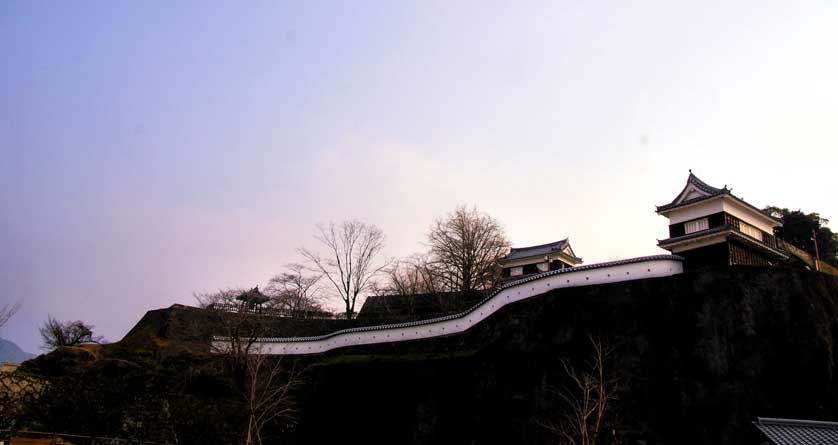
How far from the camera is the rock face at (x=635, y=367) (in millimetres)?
18688

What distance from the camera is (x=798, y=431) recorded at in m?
15.6

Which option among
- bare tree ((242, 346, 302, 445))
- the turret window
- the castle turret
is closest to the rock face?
bare tree ((242, 346, 302, 445))

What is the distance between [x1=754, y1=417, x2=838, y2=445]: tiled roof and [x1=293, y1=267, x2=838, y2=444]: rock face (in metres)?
1.84

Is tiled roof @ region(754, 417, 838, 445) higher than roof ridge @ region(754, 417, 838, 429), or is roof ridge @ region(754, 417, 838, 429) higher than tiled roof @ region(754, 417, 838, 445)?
roof ridge @ region(754, 417, 838, 429)

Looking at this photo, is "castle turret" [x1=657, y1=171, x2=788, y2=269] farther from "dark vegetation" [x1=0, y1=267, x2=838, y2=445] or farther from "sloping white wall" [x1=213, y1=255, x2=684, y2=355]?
"dark vegetation" [x1=0, y1=267, x2=838, y2=445]

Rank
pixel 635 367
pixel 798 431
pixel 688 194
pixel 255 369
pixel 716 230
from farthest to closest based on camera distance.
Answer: pixel 688 194, pixel 716 230, pixel 255 369, pixel 635 367, pixel 798 431

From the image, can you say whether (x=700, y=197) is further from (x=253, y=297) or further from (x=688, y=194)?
(x=253, y=297)

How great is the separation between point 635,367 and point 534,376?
3686 mm

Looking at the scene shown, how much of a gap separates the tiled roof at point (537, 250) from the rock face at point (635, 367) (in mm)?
12732

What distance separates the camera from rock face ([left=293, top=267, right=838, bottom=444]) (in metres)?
18.7

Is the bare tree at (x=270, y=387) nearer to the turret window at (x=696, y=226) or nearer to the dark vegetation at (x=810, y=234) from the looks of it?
the turret window at (x=696, y=226)

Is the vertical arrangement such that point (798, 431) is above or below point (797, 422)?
below

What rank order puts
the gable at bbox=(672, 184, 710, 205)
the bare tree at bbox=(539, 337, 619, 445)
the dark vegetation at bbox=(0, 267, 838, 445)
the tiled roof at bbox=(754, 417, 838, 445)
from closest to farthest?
the tiled roof at bbox=(754, 417, 838, 445)
the dark vegetation at bbox=(0, 267, 838, 445)
the bare tree at bbox=(539, 337, 619, 445)
the gable at bbox=(672, 184, 710, 205)

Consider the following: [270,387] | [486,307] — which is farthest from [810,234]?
[270,387]
